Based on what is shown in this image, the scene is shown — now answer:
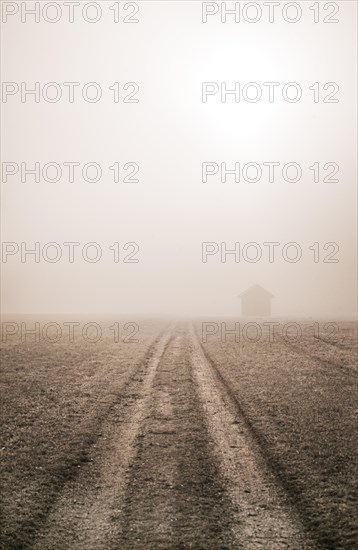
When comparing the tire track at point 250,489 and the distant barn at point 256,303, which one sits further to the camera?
the distant barn at point 256,303

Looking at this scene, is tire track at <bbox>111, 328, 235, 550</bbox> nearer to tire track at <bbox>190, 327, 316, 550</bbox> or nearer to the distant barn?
tire track at <bbox>190, 327, 316, 550</bbox>

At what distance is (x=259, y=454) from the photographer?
1159cm

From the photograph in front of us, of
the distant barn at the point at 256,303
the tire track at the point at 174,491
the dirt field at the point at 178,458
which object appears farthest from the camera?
the distant barn at the point at 256,303

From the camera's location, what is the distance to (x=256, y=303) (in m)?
95.8

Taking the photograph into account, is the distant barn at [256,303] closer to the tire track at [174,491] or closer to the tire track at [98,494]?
the tire track at [174,491]

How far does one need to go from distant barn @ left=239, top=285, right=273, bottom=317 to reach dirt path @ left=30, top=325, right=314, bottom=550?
3196 inches

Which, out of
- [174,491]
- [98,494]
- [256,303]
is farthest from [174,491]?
[256,303]

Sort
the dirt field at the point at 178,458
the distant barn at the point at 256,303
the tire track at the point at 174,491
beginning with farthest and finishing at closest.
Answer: the distant barn at the point at 256,303 → the dirt field at the point at 178,458 → the tire track at the point at 174,491

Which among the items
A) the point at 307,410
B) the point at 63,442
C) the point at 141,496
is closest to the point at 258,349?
the point at 307,410

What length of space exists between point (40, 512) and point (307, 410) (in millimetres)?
11550

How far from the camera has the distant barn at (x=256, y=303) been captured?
95.2 metres

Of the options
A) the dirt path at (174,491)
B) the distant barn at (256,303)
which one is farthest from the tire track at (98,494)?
the distant barn at (256,303)

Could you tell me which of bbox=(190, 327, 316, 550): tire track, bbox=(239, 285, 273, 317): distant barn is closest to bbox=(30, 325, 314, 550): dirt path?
bbox=(190, 327, 316, 550): tire track

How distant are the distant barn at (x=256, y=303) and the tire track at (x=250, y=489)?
8057cm
